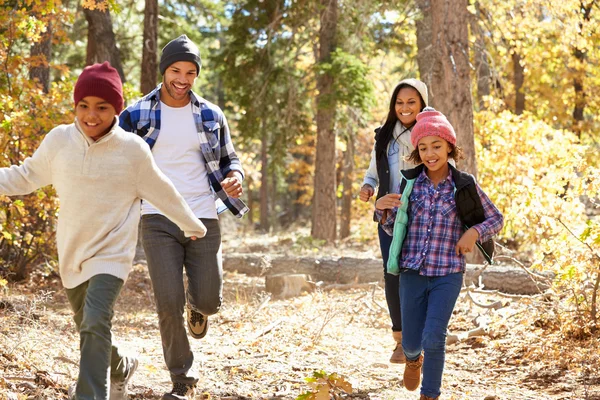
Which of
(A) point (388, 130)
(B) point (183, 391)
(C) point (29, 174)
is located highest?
(A) point (388, 130)

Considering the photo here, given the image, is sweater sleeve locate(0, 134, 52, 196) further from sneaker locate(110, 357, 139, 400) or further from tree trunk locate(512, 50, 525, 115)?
tree trunk locate(512, 50, 525, 115)

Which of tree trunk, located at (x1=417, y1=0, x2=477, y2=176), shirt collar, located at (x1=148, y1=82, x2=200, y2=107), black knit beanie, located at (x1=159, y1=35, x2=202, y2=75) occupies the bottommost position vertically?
shirt collar, located at (x1=148, y1=82, x2=200, y2=107)

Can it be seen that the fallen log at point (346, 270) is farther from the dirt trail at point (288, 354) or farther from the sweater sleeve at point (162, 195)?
the sweater sleeve at point (162, 195)

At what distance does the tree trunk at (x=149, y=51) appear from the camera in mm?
14031

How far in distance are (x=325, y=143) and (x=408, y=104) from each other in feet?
40.1

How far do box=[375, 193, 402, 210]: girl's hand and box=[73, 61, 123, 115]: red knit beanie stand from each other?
6.52 feet

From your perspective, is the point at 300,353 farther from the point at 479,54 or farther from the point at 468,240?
the point at 479,54

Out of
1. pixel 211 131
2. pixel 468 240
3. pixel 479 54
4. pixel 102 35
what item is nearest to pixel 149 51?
pixel 102 35

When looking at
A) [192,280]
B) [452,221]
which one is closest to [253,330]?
[192,280]

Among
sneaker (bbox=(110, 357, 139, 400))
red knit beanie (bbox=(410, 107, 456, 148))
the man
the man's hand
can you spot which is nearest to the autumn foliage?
the man

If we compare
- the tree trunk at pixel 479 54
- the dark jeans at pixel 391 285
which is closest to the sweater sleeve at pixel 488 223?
the dark jeans at pixel 391 285

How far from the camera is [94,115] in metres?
3.91

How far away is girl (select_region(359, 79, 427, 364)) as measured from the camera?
18.7 feet

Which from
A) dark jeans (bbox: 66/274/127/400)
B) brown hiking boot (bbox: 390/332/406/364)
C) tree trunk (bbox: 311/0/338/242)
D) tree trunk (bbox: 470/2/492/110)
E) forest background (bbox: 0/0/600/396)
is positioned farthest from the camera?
tree trunk (bbox: 311/0/338/242)
